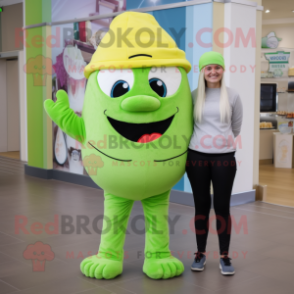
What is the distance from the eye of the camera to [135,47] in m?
2.94

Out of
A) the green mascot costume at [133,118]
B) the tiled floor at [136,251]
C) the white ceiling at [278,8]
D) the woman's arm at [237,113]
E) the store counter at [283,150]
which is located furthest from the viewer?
the white ceiling at [278,8]

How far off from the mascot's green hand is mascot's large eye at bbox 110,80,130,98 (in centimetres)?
34

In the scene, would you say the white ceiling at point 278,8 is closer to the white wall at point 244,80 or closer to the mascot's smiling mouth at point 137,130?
the white wall at point 244,80

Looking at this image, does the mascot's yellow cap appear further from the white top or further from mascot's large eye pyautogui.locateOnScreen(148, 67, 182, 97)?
the white top

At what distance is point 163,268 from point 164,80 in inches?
51.0

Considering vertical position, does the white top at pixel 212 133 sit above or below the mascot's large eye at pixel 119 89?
below

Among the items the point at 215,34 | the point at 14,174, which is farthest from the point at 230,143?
the point at 14,174

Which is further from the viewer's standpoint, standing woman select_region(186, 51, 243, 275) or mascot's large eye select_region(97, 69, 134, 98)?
standing woman select_region(186, 51, 243, 275)

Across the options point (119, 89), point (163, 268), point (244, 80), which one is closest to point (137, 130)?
point (119, 89)

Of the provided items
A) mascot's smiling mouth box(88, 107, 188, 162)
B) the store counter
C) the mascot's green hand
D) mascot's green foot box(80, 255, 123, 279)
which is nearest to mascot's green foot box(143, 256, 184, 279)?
mascot's green foot box(80, 255, 123, 279)

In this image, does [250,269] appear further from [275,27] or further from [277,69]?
[275,27]

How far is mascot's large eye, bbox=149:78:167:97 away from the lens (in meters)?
2.96

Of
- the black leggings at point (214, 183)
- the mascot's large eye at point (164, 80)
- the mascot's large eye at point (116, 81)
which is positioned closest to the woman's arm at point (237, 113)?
the black leggings at point (214, 183)

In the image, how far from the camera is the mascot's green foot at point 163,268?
10.3 ft
